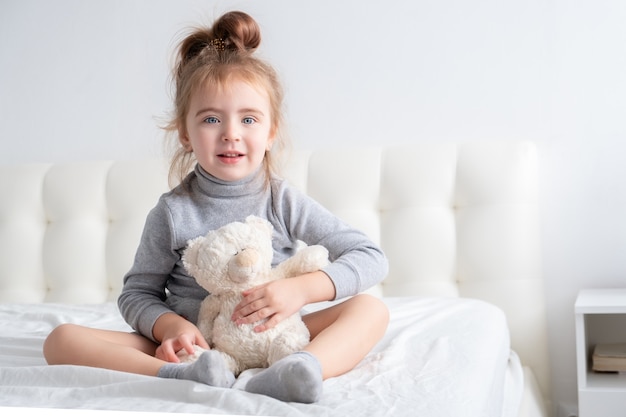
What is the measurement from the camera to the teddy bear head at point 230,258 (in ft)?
3.42

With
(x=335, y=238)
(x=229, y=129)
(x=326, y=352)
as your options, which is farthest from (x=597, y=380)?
(x=229, y=129)

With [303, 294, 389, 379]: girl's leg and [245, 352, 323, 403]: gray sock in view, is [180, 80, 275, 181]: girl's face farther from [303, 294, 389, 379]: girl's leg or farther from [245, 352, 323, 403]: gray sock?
[245, 352, 323, 403]: gray sock

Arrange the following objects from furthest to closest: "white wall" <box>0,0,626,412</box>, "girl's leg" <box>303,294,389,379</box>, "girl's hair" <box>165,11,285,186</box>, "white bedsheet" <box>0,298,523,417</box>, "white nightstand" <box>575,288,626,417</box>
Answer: "white wall" <box>0,0,626,412</box> → "white nightstand" <box>575,288,626,417</box> → "girl's hair" <box>165,11,285,186</box> → "girl's leg" <box>303,294,389,379</box> → "white bedsheet" <box>0,298,523,417</box>

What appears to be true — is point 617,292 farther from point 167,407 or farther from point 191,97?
point 167,407

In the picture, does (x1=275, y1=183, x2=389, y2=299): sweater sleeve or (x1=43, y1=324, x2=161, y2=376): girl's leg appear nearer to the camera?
(x1=43, y1=324, x2=161, y2=376): girl's leg

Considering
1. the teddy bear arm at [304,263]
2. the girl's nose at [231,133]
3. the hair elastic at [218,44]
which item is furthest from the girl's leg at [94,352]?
the hair elastic at [218,44]

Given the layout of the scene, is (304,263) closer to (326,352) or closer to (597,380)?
(326,352)

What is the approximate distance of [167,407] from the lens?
840mm

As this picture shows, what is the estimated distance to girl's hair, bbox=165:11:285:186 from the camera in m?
1.19

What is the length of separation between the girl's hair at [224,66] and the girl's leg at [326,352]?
0.27 m

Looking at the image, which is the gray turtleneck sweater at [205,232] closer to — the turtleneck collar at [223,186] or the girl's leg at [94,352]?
the turtleneck collar at [223,186]

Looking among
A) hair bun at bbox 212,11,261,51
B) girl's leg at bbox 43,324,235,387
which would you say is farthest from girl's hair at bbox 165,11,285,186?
girl's leg at bbox 43,324,235,387

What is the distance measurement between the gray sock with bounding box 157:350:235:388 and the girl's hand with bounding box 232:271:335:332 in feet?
0.37

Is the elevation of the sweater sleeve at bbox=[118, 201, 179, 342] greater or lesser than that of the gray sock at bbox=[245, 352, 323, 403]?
greater
